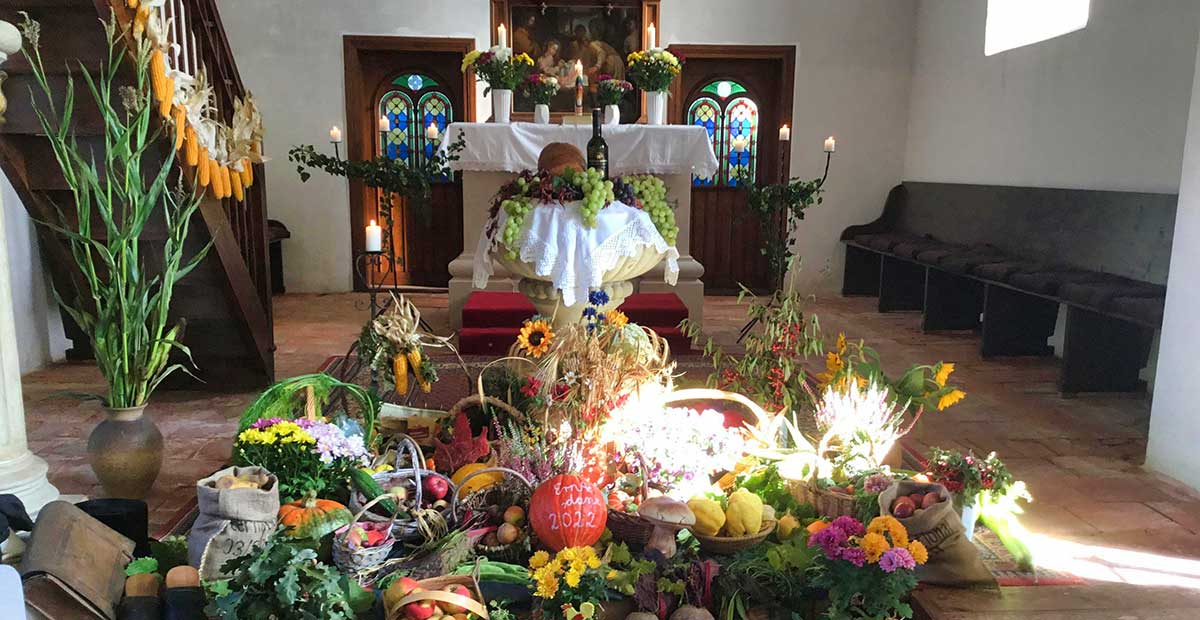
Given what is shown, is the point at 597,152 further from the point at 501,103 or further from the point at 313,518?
the point at 501,103

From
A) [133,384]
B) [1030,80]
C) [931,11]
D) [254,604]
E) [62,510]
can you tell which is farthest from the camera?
[931,11]

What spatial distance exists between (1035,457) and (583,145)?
368 centimetres

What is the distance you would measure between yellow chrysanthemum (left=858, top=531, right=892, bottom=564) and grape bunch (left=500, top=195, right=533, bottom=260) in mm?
2163

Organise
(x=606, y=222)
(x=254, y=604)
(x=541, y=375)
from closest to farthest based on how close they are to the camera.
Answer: (x=254, y=604) → (x=541, y=375) → (x=606, y=222)

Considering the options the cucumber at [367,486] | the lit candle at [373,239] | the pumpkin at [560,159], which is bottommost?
the cucumber at [367,486]

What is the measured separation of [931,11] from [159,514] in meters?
7.65

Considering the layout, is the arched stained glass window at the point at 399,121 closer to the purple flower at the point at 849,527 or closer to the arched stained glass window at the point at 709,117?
the arched stained glass window at the point at 709,117

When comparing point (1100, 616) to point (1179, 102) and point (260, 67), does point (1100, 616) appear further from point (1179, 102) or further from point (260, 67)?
point (260, 67)

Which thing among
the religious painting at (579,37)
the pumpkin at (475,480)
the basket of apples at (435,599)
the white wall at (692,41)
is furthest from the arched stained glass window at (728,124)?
the basket of apples at (435,599)

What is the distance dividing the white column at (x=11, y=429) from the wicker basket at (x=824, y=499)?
8.42 feet

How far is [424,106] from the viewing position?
8.32 metres

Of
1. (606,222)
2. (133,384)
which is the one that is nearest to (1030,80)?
(606,222)

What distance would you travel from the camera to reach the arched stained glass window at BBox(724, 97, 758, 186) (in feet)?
27.8

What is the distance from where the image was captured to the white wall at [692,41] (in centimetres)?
797
